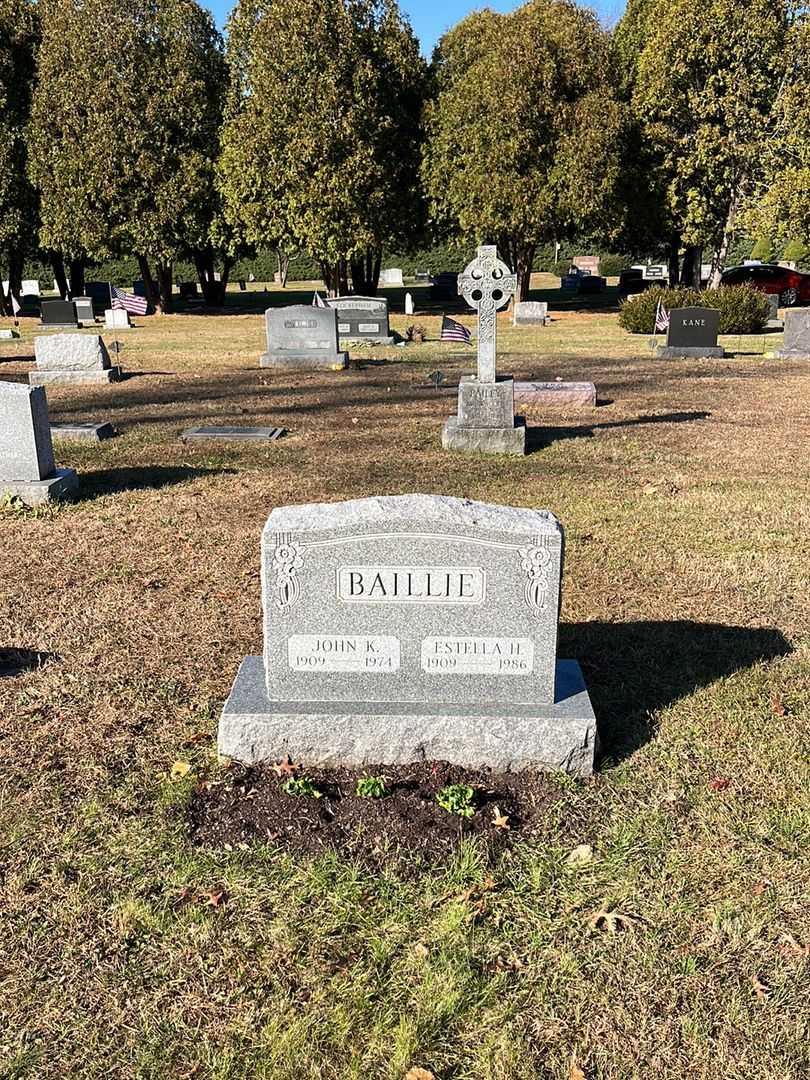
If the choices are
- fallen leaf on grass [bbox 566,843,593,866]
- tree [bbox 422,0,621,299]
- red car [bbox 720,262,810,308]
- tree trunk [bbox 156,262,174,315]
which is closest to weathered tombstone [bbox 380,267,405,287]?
tree trunk [bbox 156,262,174,315]

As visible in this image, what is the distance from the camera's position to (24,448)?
25.5 feet

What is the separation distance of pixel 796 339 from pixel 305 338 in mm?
9977

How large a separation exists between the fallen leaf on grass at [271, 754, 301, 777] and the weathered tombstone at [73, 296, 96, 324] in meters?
28.5

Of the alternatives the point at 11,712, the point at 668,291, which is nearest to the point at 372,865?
the point at 11,712

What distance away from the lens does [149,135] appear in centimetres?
2998

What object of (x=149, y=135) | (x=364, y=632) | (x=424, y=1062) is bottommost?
(x=424, y=1062)

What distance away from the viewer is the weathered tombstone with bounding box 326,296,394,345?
71.1 ft

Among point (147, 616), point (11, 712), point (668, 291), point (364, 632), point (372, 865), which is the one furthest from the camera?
point (668, 291)

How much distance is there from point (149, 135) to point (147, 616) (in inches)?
1142

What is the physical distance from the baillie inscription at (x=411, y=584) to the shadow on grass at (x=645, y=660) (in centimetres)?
101

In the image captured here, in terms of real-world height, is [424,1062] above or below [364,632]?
below

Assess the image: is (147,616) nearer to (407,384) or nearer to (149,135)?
(407,384)

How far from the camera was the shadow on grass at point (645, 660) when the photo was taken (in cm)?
423

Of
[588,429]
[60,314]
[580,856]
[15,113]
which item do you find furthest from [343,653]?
[15,113]
